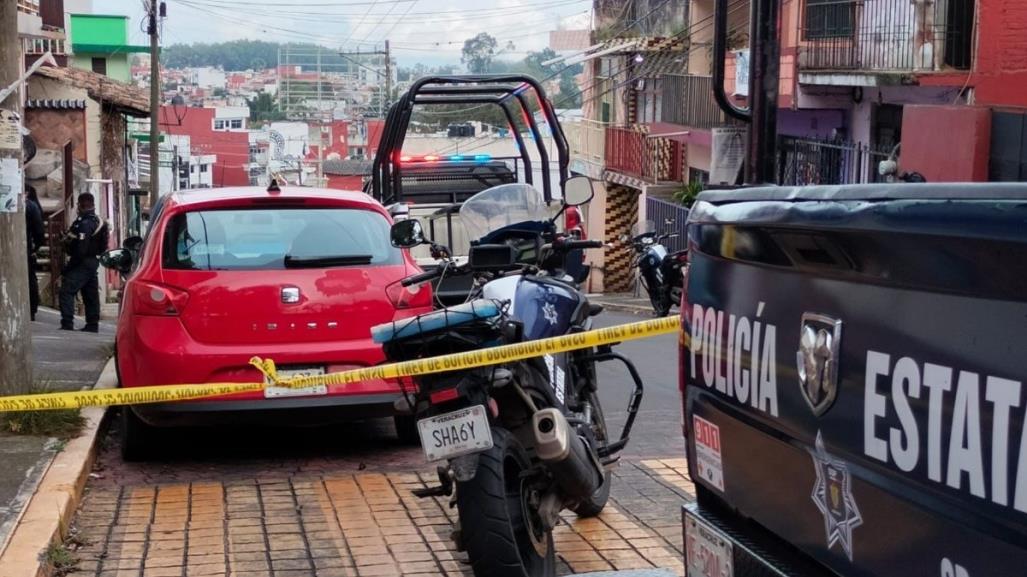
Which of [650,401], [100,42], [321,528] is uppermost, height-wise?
[100,42]

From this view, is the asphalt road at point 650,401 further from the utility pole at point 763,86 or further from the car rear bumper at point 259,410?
the utility pole at point 763,86

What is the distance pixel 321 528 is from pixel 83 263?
9903 mm

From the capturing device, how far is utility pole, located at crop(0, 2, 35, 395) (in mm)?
7777

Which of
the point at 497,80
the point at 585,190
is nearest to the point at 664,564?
the point at 585,190

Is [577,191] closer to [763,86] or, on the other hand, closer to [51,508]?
[763,86]

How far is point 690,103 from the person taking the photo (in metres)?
29.9

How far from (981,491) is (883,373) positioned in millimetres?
355

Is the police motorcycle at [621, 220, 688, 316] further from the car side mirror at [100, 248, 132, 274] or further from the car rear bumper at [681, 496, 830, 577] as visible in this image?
the car rear bumper at [681, 496, 830, 577]

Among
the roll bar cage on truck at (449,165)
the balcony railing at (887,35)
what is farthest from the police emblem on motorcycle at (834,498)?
the balcony railing at (887,35)

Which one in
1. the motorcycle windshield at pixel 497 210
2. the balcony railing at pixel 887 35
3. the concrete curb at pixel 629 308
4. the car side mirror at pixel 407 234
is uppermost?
the balcony railing at pixel 887 35

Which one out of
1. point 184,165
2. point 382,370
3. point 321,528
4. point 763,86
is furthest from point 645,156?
point 382,370

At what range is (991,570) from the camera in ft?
7.54

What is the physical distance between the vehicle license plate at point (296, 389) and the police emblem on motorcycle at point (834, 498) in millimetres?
4625

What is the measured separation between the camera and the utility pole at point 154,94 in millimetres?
31625
